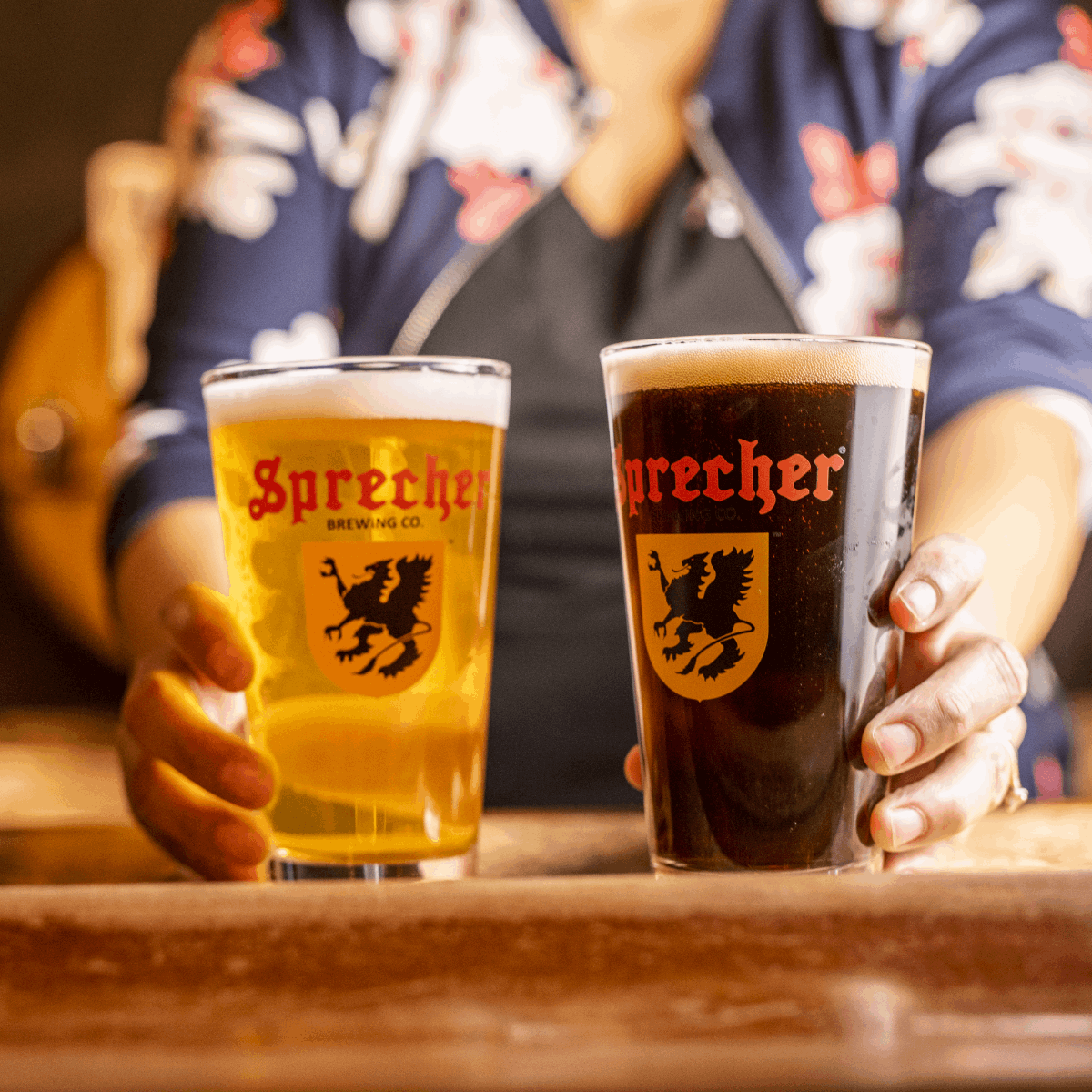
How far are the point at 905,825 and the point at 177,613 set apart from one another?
371 millimetres

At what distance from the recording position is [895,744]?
0.49 meters

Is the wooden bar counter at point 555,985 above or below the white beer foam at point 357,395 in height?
below

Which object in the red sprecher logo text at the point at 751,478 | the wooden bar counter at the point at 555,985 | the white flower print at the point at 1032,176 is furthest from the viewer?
the white flower print at the point at 1032,176

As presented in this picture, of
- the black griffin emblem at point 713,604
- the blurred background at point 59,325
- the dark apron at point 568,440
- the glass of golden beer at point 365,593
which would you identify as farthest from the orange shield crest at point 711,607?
the blurred background at point 59,325

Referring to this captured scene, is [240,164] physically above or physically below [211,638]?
above

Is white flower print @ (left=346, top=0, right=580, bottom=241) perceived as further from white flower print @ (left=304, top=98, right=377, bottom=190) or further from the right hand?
the right hand

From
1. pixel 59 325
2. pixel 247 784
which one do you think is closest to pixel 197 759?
pixel 247 784

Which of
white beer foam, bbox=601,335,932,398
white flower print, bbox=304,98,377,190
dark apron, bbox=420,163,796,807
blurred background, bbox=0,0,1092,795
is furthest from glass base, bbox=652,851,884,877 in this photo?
blurred background, bbox=0,0,1092,795

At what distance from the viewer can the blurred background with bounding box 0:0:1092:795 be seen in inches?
80.6

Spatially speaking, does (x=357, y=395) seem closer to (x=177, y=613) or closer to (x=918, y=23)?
(x=177, y=613)

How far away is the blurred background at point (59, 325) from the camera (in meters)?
2.05

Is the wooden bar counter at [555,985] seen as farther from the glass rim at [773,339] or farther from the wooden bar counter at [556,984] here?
the glass rim at [773,339]

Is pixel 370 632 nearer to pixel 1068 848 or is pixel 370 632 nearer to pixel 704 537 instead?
pixel 704 537

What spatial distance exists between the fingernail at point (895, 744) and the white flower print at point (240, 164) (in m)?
→ 0.89
